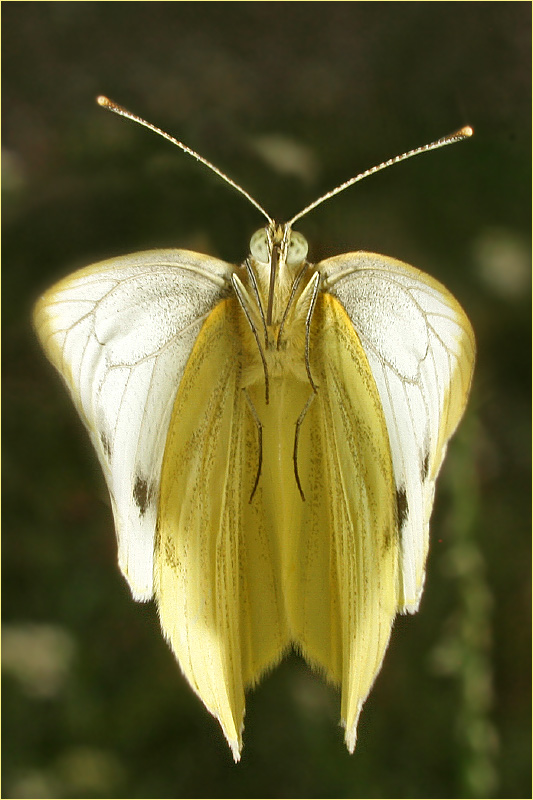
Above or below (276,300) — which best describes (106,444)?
below

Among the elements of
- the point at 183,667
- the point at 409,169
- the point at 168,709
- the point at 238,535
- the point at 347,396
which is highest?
the point at 409,169

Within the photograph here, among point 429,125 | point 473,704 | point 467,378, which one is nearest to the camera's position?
point 467,378

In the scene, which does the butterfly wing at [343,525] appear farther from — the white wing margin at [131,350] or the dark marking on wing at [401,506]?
the white wing margin at [131,350]

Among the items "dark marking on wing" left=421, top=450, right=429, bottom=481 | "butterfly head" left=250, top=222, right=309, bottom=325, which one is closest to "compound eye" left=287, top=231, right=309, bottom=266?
"butterfly head" left=250, top=222, right=309, bottom=325

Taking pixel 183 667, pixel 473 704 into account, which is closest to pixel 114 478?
pixel 183 667

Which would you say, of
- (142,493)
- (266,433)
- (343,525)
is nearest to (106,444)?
(142,493)

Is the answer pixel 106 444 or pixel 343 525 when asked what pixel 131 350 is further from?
pixel 343 525

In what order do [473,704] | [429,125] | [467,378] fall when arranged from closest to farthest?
[467,378] → [473,704] → [429,125]

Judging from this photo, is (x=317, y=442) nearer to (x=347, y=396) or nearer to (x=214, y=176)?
(x=347, y=396)
